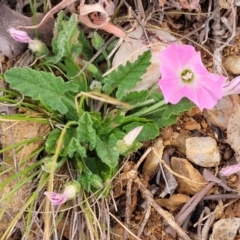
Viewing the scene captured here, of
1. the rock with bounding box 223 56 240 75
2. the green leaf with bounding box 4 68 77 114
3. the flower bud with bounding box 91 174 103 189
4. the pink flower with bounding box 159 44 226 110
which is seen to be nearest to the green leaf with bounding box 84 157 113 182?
the flower bud with bounding box 91 174 103 189

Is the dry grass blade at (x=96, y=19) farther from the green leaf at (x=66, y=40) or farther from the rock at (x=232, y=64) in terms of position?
the rock at (x=232, y=64)

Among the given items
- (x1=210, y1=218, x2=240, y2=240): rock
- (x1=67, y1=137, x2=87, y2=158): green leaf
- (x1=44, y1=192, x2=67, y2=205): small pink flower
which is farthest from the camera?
(x1=210, y1=218, x2=240, y2=240): rock

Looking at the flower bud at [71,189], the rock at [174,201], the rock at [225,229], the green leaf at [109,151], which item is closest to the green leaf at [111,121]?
the green leaf at [109,151]

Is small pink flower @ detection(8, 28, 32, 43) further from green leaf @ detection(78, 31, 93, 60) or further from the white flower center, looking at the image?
the white flower center

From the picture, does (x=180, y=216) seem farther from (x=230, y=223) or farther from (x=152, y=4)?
(x=152, y=4)

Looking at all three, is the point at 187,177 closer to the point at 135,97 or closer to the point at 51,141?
the point at 135,97

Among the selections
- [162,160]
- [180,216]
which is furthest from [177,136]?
[180,216]
